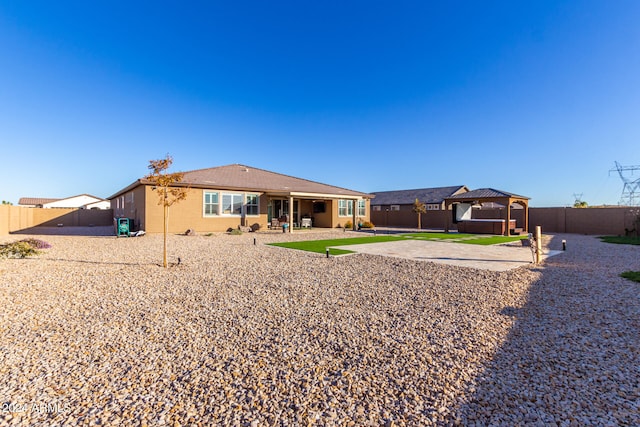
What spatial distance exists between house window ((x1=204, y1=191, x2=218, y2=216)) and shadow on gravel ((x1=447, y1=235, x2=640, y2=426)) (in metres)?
15.2

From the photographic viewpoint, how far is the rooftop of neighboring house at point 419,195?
32.7 meters

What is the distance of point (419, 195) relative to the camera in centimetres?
3453

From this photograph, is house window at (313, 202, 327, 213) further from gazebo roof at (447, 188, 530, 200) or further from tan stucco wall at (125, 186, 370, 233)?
gazebo roof at (447, 188, 530, 200)

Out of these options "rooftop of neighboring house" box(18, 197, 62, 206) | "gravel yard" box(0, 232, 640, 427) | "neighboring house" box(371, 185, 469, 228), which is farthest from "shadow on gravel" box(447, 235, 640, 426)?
"rooftop of neighboring house" box(18, 197, 62, 206)

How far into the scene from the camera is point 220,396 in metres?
2.32

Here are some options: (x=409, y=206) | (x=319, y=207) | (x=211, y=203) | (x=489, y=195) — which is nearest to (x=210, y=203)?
(x=211, y=203)

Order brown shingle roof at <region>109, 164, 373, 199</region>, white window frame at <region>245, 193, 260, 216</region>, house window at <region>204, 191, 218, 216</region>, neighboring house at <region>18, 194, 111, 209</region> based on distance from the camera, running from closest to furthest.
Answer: house window at <region>204, 191, 218, 216</region> → brown shingle roof at <region>109, 164, 373, 199</region> → white window frame at <region>245, 193, 260, 216</region> → neighboring house at <region>18, 194, 111, 209</region>

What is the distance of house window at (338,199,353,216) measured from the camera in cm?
2245

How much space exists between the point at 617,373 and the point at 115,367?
4.74 meters

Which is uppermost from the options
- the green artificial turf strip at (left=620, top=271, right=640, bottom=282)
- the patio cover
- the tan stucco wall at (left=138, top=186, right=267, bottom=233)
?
the patio cover

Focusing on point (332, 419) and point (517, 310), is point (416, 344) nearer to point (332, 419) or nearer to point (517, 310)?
point (332, 419)

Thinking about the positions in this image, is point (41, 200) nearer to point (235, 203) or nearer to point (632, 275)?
point (235, 203)

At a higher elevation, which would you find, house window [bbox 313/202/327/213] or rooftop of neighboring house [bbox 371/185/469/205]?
rooftop of neighboring house [bbox 371/185/469/205]

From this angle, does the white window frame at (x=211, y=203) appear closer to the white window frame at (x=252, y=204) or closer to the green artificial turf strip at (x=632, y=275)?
the white window frame at (x=252, y=204)
